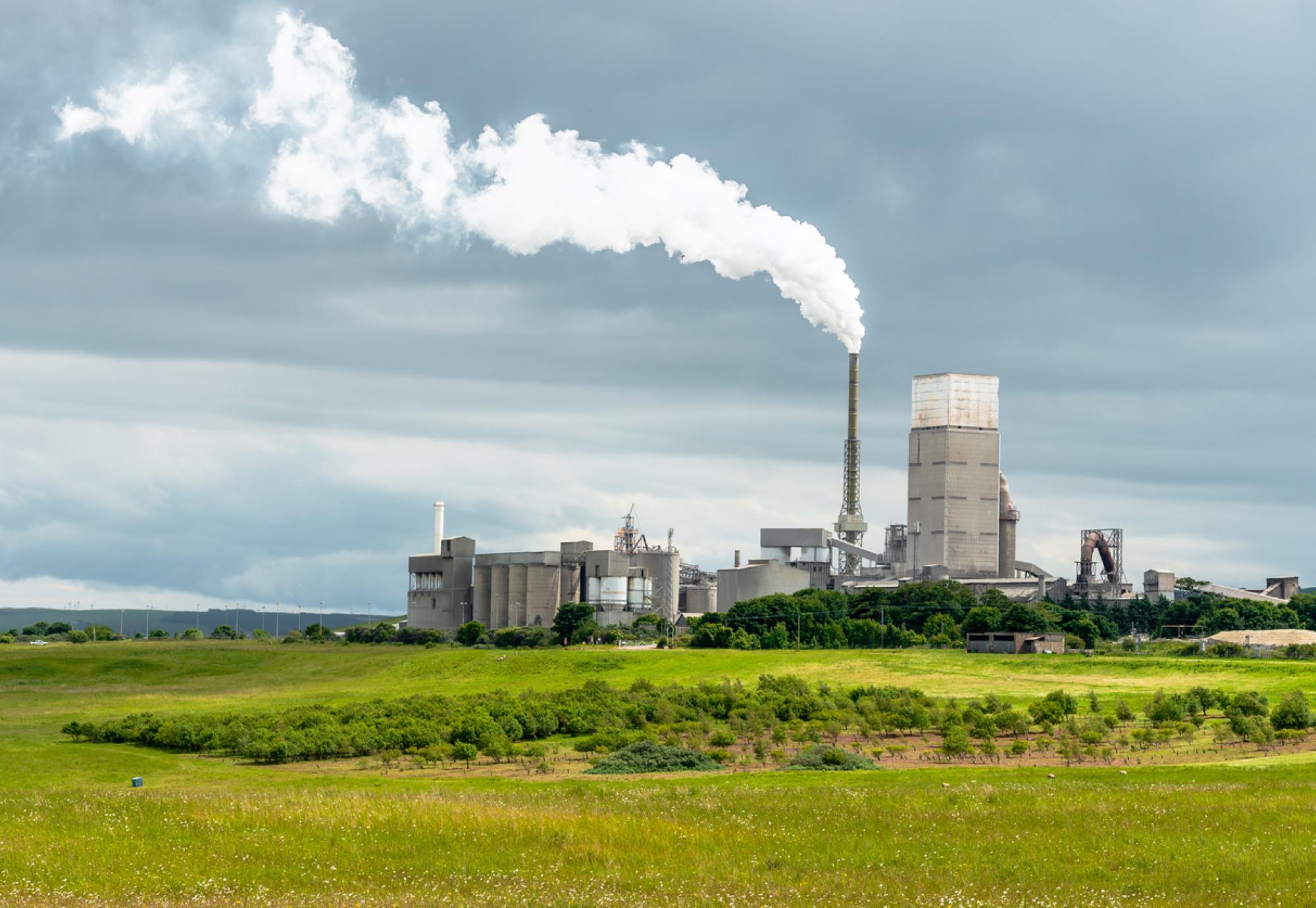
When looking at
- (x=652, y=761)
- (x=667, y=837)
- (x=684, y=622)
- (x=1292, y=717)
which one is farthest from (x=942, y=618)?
(x=667, y=837)

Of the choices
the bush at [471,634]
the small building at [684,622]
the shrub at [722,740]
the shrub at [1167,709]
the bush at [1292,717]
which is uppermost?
the bush at [1292,717]

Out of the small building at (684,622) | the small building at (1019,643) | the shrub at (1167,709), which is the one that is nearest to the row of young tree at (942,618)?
the small building at (684,622)

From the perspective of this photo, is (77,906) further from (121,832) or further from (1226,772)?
(1226,772)

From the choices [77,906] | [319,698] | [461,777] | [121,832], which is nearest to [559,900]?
[77,906]

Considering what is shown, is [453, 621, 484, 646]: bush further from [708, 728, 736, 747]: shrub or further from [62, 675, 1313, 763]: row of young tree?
[708, 728, 736, 747]: shrub

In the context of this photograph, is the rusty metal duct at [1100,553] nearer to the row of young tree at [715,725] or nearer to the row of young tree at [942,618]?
the row of young tree at [942,618]

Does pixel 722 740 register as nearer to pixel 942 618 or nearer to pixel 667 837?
pixel 667 837

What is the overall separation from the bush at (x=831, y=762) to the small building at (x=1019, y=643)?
82.1 m

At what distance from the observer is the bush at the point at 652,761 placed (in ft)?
168

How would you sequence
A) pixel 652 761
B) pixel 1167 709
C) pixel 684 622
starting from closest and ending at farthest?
pixel 652 761 < pixel 1167 709 < pixel 684 622

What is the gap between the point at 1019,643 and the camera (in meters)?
131

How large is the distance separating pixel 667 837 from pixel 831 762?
76.2 ft

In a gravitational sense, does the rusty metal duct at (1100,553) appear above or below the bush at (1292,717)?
above

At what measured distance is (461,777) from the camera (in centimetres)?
4844
